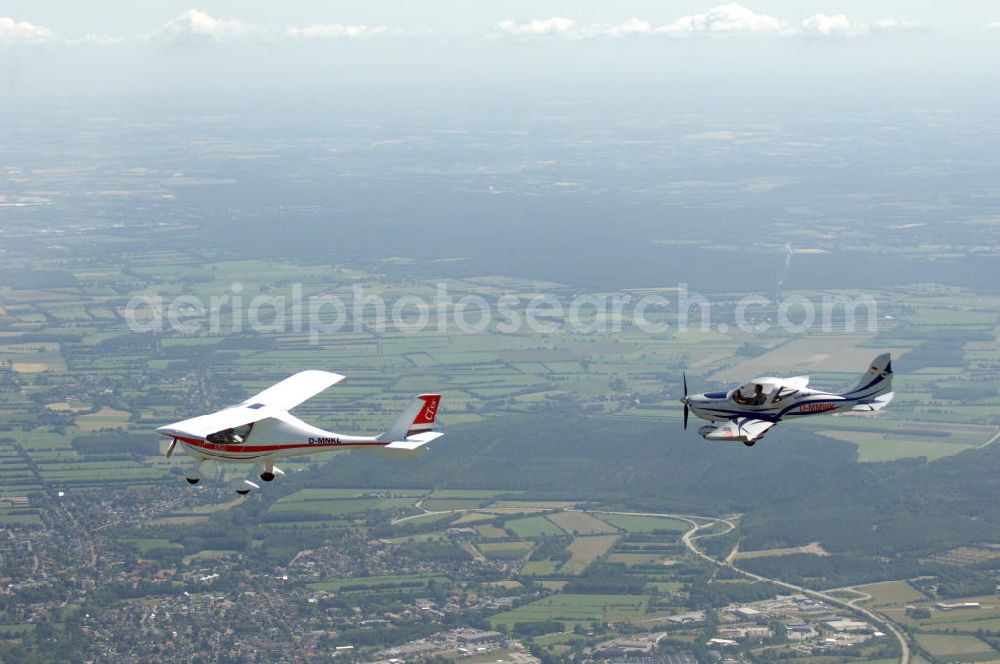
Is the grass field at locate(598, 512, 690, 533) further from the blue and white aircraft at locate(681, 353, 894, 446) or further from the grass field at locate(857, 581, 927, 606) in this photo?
the blue and white aircraft at locate(681, 353, 894, 446)

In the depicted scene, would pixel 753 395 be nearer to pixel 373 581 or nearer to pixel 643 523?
pixel 373 581

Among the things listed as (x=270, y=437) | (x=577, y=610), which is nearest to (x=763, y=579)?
(x=577, y=610)

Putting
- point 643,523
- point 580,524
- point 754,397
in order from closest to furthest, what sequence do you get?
point 754,397
point 580,524
point 643,523

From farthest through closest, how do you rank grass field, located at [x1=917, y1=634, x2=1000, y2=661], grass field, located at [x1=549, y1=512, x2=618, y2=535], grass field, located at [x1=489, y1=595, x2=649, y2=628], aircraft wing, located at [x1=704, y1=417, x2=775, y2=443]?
grass field, located at [x1=549, y1=512, x2=618, y2=535]
grass field, located at [x1=489, y1=595, x2=649, y2=628]
grass field, located at [x1=917, y1=634, x2=1000, y2=661]
aircraft wing, located at [x1=704, y1=417, x2=775, y2=443]

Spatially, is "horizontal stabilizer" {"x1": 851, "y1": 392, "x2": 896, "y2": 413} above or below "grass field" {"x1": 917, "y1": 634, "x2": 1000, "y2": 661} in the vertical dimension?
above

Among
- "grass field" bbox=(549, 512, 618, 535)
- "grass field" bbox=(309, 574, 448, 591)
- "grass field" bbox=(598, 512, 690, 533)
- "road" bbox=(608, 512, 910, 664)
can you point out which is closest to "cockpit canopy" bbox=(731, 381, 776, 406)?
"road" bbox=(608, 512, 910, 664)

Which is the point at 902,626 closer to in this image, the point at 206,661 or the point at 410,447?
the point at 206,661

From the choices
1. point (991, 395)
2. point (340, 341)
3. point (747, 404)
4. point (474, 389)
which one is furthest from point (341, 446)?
point (340, 341)
